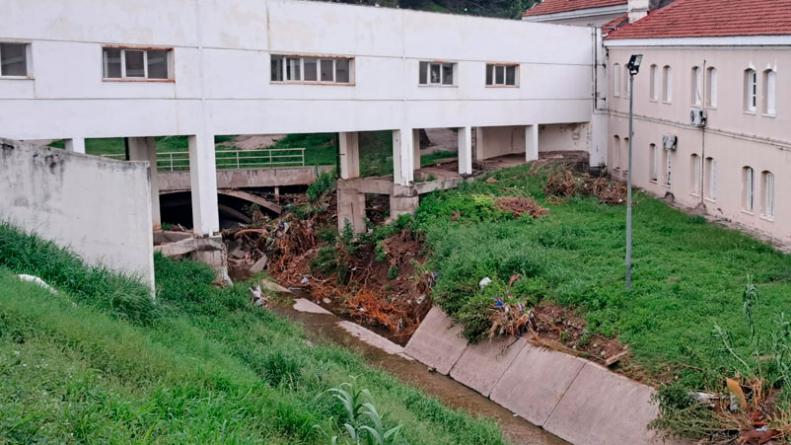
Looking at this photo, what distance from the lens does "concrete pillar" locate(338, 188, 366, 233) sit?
2992cm

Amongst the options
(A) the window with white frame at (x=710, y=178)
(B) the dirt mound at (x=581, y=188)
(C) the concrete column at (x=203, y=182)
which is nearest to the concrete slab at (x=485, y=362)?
(C) the concrete column at (x=203, y=182)

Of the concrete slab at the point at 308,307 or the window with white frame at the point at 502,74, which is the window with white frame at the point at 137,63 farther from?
the window with white frame at the point at 502,74

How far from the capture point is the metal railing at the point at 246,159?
37219mm

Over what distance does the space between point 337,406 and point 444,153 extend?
23.5 m

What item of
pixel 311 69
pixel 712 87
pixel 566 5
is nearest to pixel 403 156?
pixel 311 69

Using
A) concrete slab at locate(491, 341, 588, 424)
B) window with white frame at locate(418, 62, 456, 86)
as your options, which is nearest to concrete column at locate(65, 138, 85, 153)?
concrete slab at locate(491, 341, 588, 424)

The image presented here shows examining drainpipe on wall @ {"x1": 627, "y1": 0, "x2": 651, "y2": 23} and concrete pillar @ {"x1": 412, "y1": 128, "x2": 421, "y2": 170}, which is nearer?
concrete pillar @ {"x1": 412, "y1": 128, "x2": 421, "y2": 170}

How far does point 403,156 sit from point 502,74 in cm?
488

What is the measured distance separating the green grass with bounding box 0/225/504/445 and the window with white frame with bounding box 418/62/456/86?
1121cm

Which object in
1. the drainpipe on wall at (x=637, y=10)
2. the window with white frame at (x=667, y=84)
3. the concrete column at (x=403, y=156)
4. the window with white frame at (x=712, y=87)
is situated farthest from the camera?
the drainpipe on wall at (x=637, y=10)

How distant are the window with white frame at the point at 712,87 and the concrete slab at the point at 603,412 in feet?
36.9

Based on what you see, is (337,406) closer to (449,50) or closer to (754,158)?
(754,158)

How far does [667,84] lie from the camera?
96.9ft

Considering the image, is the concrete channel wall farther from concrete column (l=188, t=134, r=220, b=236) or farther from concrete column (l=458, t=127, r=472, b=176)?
concrete column (l=458, t=127, r=472, b=176)
